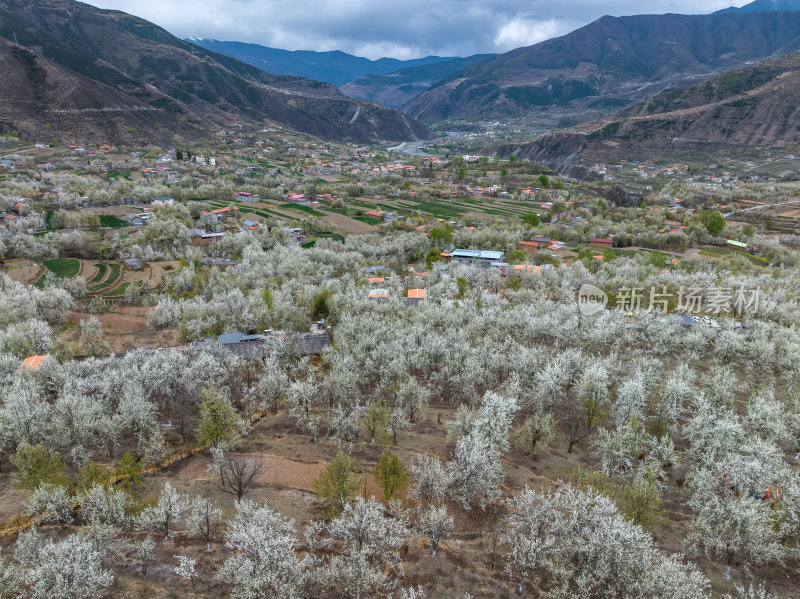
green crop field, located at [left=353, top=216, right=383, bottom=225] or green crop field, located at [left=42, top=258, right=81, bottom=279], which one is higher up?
green crop field, located at [left=353, top=216, right=383, bottom=225]

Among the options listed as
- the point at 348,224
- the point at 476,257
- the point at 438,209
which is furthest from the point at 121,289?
the point at 438,209

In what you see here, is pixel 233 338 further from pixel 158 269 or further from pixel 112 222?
pixel 112 222

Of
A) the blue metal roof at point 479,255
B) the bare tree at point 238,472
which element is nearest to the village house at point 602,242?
the blue metal roof at point 479,255

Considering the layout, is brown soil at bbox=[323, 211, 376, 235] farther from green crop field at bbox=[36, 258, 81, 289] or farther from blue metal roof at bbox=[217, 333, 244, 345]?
blue metal roof at bbox=[217, 333, 244, 345]

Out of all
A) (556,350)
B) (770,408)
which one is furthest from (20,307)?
(770,408)

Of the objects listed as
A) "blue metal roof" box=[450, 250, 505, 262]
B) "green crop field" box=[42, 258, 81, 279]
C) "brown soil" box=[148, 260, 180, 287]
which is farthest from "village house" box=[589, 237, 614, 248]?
"green crop field" box=[42, 258, 81, 279]

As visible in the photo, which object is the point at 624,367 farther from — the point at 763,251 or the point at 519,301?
the point at 763,251
